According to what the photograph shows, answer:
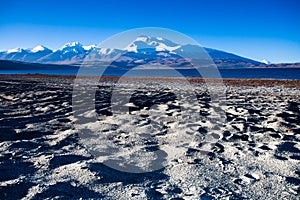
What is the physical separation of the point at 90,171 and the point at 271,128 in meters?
4.27

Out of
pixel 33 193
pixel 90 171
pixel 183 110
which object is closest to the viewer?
pixel 33 193

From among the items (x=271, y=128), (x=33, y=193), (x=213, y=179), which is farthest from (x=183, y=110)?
Result: (x=33, y=193)

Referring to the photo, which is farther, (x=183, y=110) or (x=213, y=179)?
(x=183, y=110)

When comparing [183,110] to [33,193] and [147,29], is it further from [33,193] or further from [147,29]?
[33,193]

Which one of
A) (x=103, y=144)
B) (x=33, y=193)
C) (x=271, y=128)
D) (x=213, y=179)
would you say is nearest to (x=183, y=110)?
(x=271, y=128)

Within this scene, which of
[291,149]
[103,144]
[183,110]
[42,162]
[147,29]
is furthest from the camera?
[183,110]

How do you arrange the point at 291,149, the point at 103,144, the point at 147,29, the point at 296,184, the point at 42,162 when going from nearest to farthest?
the point at 296,184 < the point at 42,162 < the point at 291,149 < the point at 103,144 < the point at 147,29

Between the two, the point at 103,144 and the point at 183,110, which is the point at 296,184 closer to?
the point at 103,144

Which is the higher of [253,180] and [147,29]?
[147,29]

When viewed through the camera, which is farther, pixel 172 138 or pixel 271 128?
pixel 271 128

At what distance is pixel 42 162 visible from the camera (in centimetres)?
461

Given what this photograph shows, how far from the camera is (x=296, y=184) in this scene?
12.8 ft

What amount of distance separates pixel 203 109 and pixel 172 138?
3.41 m

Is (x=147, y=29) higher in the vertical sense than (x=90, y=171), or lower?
higher
